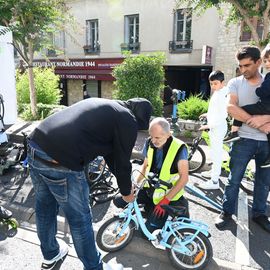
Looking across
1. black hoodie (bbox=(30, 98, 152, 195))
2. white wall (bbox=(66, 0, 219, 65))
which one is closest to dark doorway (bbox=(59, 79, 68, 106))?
white wall (bbox=(66, 0, 219, 65))

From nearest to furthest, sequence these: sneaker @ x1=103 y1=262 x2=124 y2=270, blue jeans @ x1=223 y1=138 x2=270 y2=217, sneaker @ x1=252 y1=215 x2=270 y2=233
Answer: sneaker @ x1=103 y1=262 x2=124 y2=270 → blue jeans @ x1=223 y1=138 x2=270 y2=217 → sneaker @ x1=252 y1=215 x2=270 y2=233

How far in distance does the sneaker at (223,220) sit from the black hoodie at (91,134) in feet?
5.58

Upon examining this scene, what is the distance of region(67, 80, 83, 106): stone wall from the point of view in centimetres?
1809

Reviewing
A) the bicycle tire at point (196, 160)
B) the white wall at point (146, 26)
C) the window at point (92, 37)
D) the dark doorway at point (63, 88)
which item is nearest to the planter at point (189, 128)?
the bicycle tire at point (196, 160)

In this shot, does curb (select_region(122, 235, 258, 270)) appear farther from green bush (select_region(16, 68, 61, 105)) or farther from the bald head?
green bush (select_region(16, 68, 61, 105))

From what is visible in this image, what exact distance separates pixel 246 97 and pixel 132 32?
1345cm

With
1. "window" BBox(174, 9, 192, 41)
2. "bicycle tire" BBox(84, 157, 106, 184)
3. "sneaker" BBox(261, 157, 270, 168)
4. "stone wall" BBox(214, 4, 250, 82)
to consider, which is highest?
"window" BBox(174, 9, 192, 41)

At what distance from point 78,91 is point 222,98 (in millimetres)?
15290

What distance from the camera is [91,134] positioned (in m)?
1.97

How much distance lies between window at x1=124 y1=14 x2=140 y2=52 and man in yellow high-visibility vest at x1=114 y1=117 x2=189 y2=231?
1300 centimetres

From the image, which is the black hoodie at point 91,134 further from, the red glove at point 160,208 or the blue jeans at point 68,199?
the red glove at point 160,208

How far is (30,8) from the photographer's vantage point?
7680 millimetres

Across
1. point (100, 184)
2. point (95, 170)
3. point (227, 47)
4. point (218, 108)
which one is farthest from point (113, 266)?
point (227, 47)

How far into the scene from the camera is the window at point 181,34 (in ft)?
43.8
